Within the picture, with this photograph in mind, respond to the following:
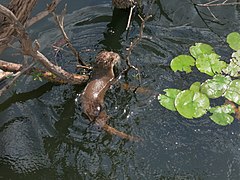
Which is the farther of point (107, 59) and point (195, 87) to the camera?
point (107, 59)

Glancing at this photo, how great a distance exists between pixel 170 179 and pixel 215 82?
1.19 meters

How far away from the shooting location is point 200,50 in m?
4.82

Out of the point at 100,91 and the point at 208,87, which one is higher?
the point at 100,91

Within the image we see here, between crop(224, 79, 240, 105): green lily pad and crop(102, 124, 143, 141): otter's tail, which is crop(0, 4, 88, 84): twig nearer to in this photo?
crop(102, 124, 143, 141): otter's tail

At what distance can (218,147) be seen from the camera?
13.5ft

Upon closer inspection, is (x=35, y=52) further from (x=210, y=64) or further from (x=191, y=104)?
(x=210, y=64)

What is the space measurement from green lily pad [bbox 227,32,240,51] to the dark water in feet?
0.32

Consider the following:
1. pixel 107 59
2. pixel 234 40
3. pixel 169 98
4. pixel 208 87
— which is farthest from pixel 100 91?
pixel 234 40

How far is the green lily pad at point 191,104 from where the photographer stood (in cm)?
423

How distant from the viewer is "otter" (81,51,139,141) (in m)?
4.27

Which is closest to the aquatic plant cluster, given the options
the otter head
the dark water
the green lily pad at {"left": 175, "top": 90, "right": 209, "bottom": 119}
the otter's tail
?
the green lily pad at {"left": 175, "top": 90, "right": 209, "bottom": 119}

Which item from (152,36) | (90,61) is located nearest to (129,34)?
(152,36)

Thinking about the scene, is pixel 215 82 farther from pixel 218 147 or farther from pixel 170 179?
pixel 170 179

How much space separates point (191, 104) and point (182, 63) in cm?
60
